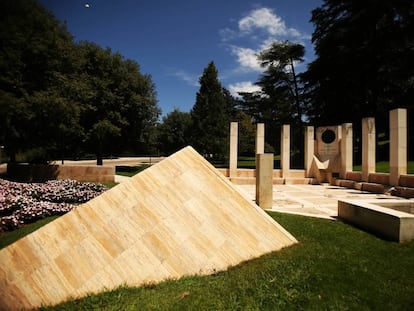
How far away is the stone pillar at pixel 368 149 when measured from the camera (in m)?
15.3

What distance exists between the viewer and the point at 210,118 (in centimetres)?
3197

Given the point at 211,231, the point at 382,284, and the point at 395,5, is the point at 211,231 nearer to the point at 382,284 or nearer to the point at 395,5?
the point at 382,284

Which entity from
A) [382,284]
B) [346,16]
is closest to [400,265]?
[382,284]

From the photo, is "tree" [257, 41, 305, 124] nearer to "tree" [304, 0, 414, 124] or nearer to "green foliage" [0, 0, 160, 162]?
"tree" [304, 0, 414, 124]

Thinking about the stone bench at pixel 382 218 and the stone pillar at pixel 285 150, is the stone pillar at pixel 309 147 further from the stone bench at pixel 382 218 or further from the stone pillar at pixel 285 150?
the stone bench at pixel 382 218

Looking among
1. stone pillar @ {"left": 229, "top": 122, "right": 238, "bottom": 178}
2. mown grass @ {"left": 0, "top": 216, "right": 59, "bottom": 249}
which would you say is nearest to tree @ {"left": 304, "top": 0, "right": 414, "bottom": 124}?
stone pillar @ {"left": 229, "top": 122, "right": 238, "bottom": 178}

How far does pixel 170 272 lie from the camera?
3816 mm

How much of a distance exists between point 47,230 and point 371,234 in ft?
21.6

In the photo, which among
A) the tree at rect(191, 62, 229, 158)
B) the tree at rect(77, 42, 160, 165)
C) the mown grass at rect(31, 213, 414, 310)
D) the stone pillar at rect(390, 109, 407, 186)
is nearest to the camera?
the mown grass at rect(31, 213, 414, 310)

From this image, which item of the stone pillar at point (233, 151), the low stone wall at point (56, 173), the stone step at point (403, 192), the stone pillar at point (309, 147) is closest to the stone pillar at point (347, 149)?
the stone pillar at point (309, 147)

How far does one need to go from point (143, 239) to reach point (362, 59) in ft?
96.9

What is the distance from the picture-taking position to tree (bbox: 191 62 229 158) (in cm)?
3139

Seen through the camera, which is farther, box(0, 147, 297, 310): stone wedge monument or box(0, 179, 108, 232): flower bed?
box(0, 179, 108, 232): flower bed

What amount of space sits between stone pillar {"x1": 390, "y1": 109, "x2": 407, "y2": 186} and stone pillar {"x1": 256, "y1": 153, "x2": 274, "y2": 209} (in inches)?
337
